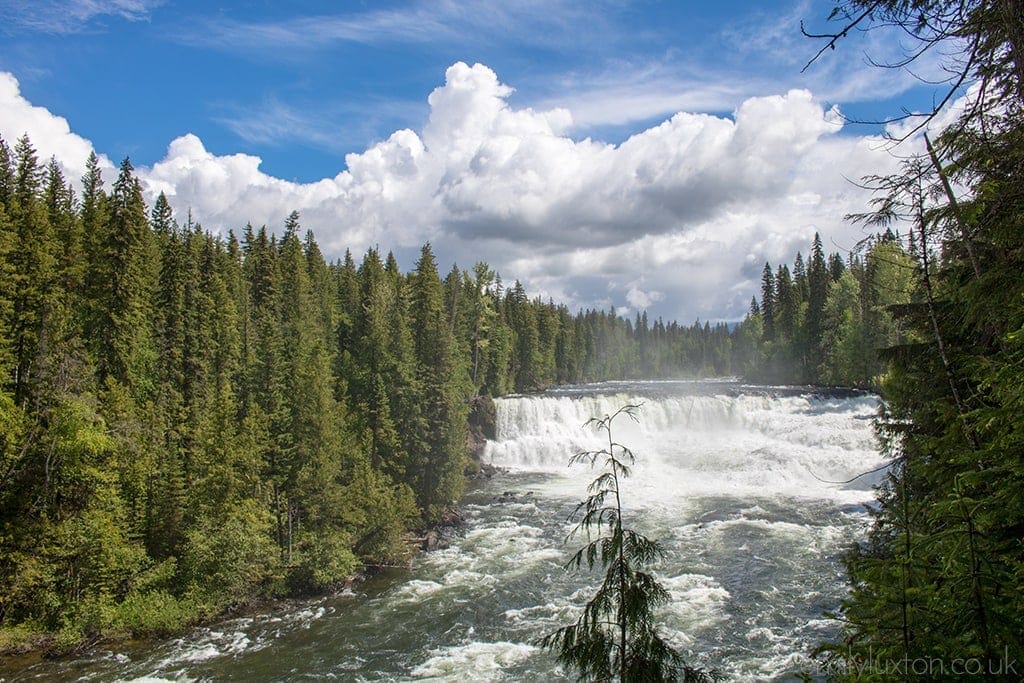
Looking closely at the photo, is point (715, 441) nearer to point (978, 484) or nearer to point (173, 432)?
point (173, 432)

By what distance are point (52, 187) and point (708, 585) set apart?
139 ft

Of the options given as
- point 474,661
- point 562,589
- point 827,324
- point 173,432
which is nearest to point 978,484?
point 474,661

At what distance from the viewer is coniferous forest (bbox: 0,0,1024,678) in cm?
493

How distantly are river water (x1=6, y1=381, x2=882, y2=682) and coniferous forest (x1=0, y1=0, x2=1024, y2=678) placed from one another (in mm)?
2195

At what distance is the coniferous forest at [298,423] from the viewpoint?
4.93 meters

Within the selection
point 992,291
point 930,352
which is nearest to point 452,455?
point 930,352

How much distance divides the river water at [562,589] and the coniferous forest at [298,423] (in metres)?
2.19

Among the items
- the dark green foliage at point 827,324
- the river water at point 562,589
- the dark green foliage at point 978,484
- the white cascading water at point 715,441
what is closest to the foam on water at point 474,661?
the river water at point 562,589

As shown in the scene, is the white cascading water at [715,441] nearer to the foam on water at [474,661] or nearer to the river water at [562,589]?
the river water at [562,589]

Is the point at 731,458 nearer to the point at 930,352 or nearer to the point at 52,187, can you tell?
the point at 930,352

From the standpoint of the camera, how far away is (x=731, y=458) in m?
45.1

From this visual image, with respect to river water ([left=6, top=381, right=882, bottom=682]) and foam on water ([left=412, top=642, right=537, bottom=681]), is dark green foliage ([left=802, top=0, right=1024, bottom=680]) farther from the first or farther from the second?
foam on water ([left=412, top=642, right=537, bottom=681])

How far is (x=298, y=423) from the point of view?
27656 mm

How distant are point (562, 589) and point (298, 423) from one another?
46.4 ft
